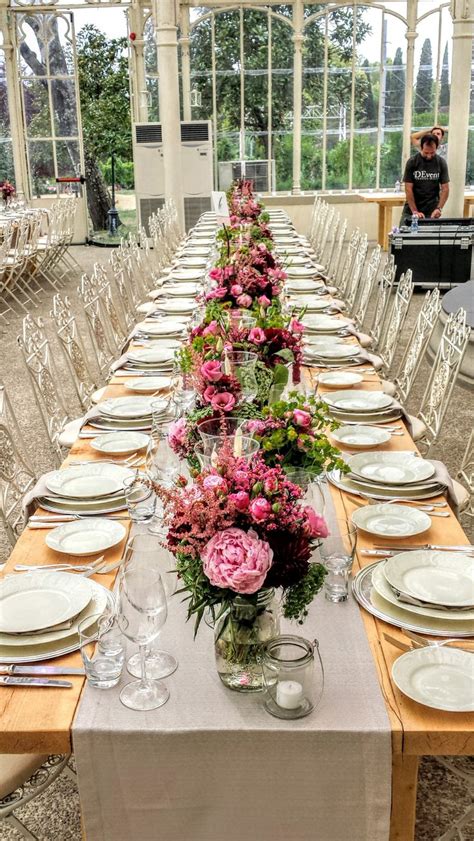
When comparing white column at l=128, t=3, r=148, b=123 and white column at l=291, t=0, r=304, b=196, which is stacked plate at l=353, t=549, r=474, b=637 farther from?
white column at l=128, t=3, r=148, b=123

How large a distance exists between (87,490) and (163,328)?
2.37 metres

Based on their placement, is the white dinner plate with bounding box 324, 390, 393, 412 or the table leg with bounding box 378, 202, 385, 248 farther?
the table leg with bounding box 378, 202, 385, 248

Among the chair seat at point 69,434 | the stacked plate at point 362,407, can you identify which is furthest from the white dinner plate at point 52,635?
the chair seat at point 69,434

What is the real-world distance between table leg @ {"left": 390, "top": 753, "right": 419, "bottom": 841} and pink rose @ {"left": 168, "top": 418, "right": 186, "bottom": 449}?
0.96 meters

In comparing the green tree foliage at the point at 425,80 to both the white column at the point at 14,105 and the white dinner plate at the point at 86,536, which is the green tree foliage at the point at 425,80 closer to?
the white column at the point at 14,105

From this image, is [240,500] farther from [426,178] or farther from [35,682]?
[426,178]

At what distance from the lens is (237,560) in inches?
60.5

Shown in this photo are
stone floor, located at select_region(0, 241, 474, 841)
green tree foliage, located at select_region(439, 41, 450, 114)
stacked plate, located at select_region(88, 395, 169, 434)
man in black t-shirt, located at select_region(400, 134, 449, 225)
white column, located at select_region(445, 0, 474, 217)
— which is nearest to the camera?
stone floor, located at select_region(0, 241, 474, 841)

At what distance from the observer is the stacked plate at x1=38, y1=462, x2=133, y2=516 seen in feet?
8.49

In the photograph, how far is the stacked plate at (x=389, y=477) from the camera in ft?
8.70

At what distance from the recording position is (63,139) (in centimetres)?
1473

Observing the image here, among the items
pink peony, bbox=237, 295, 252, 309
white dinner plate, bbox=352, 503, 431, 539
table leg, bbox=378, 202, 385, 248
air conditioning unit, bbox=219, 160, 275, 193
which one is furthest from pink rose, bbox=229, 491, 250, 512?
air conditioning unit, bbox=219, 160, 275, 193

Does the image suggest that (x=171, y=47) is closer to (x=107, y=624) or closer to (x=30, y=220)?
(x=30, y=220)

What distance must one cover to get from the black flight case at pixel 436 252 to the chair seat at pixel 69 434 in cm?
649
